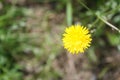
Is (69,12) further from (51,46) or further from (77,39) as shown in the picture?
(77,39)

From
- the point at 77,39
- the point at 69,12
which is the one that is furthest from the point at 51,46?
the point at 77,39

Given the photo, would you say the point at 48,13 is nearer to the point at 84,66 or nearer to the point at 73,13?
the point at 73,13

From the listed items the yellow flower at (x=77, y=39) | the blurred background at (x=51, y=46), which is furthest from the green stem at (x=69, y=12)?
the yellow flower at (x=77, y=39)

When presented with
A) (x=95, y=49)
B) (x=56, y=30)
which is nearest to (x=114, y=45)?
(x=95, y=49)

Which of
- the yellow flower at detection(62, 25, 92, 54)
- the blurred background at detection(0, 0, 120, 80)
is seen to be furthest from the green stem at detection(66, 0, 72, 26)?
the yellow flower at detection(62, 25, 92, 54)

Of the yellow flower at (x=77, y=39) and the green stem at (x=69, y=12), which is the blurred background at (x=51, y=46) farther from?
the yellow flower at (x=77, y=39)

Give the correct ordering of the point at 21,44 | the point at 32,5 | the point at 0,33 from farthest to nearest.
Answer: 1. the point at 32,5
2. the point at 21,44
3. the point at 0,33

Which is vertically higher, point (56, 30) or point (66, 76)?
point (56, 30)

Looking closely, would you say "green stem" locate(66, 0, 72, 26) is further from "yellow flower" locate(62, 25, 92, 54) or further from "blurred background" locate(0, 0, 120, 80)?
"yellow flower" locate(62, 25, 92, 54)
